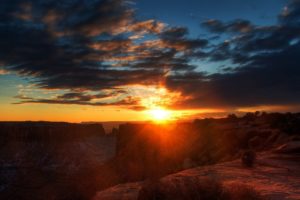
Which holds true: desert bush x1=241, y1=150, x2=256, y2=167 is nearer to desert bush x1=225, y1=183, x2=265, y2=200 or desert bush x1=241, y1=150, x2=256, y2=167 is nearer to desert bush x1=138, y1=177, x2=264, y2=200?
desert bush x1=138, y1=177, x2=264, y2=200

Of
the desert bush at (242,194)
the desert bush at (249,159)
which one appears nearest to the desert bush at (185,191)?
the desert bush at (242,194)

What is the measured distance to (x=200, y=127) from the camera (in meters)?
34.2

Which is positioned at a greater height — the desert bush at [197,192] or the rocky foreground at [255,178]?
the desert bush at [197,192]

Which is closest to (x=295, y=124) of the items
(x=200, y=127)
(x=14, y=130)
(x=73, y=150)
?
(x=200, y=127)

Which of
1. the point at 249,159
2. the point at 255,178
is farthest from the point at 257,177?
the point at 249,159

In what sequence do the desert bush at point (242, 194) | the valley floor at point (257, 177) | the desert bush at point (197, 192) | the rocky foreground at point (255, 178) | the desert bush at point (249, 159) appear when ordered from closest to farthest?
the desert bush at point (242, 194) < the desert bush at point (197, 192) < the rocky foreground at point (255, 178) < the valley floor at point (257, 177) < the desert bush at point (249, 159)

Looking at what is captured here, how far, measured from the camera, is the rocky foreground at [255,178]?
30.1ft

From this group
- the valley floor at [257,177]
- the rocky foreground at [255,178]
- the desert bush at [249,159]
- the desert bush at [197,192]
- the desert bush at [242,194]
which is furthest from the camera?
the desert bush at [249,159]

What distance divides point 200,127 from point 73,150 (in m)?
41.2

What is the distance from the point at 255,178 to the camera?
11633 mm

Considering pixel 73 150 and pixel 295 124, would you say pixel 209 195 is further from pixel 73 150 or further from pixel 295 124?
pixel 73 150

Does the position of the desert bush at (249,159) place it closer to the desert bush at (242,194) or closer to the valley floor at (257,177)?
the valley floor at (257,177)

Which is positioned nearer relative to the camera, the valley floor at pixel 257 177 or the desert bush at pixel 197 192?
the desert bush at pixel 197 192

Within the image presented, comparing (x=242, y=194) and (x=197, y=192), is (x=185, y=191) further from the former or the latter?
(x=242, y=194)
